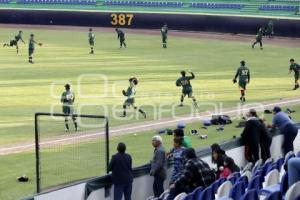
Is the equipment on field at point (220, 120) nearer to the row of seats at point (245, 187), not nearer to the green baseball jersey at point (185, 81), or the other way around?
the green baseball jersey at point (185, 81)

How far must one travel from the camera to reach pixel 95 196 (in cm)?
1357

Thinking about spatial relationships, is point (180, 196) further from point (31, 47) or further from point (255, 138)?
point (31, 47)

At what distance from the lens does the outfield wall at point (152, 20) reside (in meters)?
57.0

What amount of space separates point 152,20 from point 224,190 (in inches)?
2059

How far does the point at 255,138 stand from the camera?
1638cm

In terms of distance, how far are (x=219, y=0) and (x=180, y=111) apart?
127 feet

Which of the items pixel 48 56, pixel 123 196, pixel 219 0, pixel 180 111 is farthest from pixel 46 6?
pixel 123 196

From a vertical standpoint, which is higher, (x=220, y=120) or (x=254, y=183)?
(x=254, y=183)

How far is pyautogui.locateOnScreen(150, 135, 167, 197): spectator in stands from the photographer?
1389 cm

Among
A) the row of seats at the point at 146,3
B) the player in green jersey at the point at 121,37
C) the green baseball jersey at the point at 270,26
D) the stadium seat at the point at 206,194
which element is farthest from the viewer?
the row of seats at the point at 146,3

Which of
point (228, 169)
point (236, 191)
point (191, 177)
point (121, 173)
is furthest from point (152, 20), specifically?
point (236, 191)

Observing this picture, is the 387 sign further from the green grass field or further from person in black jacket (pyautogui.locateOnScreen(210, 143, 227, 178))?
person in black jacket (pyautogui.locateOnScreen(210, 143, 227, 178))

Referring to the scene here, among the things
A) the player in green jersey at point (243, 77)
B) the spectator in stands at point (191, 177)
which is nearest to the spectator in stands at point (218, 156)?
the spectator in stands at point (191, 177)

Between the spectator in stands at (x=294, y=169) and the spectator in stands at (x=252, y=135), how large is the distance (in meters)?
7.19
